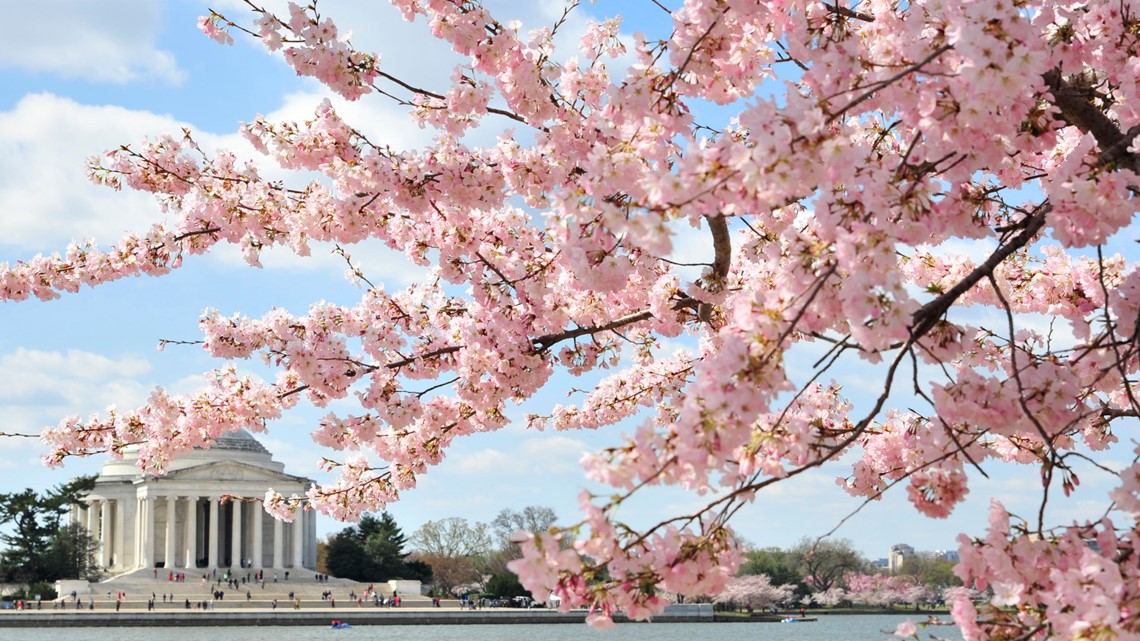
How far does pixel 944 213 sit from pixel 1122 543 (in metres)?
1.20

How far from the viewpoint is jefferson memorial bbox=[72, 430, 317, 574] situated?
77.1 m

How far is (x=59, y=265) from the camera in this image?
9500mm

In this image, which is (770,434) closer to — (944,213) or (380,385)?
(944,213)

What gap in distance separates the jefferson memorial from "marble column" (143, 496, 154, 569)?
61 mm

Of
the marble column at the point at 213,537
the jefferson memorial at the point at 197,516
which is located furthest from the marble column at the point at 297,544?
the marble column at the point at 213,537

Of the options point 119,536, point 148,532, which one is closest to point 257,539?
point 148,532

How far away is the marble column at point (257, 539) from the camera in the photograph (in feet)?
266

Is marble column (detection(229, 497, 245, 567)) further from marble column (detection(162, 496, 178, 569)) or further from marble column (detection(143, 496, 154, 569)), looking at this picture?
marble column (detection(143, 496, 154, 569))

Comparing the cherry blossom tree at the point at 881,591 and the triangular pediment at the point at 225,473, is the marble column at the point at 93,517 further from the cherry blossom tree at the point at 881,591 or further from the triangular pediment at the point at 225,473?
the cherry blossom tree at the point at 881,591

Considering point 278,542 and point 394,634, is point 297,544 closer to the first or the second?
point 278,542

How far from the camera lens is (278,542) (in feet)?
265

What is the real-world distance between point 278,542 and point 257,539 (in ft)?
5.72

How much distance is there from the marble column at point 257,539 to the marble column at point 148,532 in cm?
642

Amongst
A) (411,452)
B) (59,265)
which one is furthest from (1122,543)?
(59,265)
